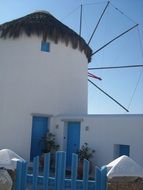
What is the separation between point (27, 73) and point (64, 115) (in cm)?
260

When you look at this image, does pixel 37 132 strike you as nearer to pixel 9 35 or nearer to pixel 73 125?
pixel 73 125

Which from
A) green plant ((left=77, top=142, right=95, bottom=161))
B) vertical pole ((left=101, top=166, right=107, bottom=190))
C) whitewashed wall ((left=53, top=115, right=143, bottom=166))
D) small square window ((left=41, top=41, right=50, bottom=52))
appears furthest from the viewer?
small square window ((left=41, top=41, right=50, bottom=52))

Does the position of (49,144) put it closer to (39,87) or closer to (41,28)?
(39,87)

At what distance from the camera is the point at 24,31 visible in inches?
648

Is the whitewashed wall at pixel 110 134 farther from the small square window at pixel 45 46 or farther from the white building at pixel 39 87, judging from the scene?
the small square window at pixel 45 46

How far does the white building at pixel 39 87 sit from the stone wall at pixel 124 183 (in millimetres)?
7823

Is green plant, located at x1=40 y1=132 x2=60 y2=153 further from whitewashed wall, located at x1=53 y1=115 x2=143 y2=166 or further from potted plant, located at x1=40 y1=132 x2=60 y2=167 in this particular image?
whitewashed wall, located at x1=53 y1=115 x2=143 y2=166

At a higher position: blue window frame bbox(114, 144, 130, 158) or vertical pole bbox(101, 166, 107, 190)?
blue window frame bbox(114, 144, 130, 158)

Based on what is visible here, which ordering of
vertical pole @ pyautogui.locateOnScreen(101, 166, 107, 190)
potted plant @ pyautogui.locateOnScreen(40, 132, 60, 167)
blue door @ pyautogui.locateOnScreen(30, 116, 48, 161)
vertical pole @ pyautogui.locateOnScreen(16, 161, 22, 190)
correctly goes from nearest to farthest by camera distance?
vertical pole @ pyautogui.locateOnScreen(101, 166, 107, 190)
vertical pole @ pyautogui.locateOnScreen(16, 161, 22, 190)
potted plant @ pyautogui.locateOnScreen(40, 132, 60, 167)
blue door @ pyautogui.locateOnScreen(30, 116, 48, 161)

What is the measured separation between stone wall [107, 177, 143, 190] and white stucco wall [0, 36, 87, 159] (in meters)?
9.70

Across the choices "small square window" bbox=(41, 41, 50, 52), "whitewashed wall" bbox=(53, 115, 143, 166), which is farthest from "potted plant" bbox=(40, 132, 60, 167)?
"small square window" bbox=(41, 41, 50, 52)

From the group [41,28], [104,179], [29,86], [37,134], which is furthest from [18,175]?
[41,28]

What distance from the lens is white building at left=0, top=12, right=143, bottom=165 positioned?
51.8ft

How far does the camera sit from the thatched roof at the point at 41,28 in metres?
16.4
